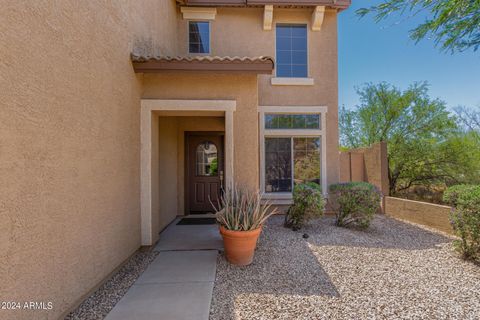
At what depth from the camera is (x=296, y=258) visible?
4074 mm

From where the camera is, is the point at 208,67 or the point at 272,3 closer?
the point at 208,67

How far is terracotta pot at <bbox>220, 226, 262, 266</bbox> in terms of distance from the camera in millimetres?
3734

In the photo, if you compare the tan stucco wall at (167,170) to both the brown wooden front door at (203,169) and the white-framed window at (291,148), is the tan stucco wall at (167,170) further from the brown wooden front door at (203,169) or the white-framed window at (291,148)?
the white-framed window at (291,148)

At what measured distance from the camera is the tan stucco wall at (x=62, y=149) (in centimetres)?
201

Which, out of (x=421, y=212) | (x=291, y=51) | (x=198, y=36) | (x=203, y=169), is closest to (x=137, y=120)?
(x=203, y=169)

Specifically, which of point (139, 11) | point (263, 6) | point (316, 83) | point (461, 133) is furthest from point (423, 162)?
point (139, 11)

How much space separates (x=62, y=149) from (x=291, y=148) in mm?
6036

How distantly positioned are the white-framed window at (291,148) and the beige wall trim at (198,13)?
359 cm

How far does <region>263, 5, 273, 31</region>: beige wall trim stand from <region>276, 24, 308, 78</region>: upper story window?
1.23ft

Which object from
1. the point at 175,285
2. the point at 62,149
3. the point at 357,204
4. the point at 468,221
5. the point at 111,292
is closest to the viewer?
the point at 62,149

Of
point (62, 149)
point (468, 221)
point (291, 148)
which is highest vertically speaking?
point (291, 148)

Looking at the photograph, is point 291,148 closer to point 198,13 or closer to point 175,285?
point 175,285

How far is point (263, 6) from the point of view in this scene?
23.5 ft

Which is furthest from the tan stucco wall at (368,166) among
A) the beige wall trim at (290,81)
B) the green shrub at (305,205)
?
the green shrub at (305,205)
